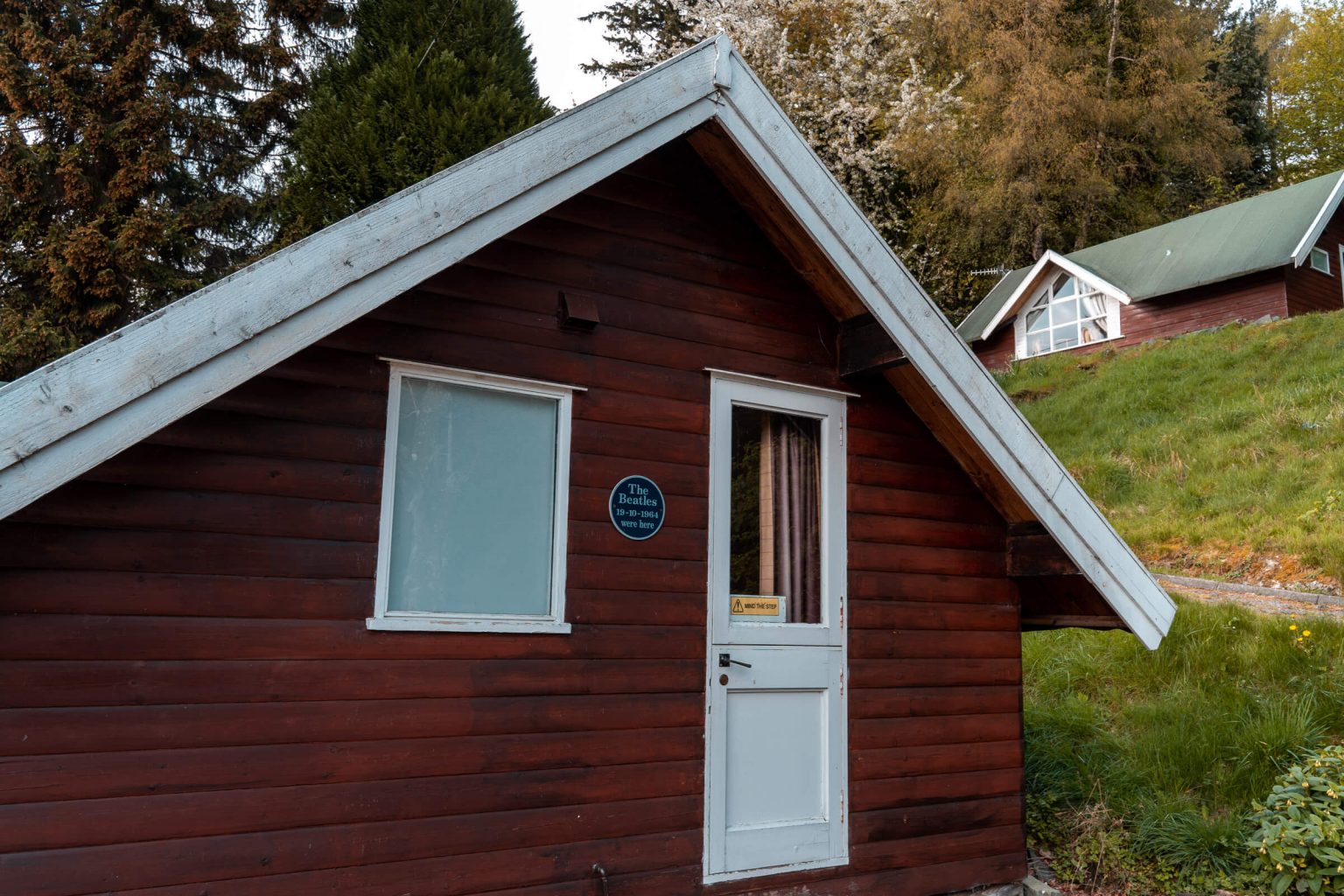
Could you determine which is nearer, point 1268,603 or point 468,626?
point 468,626

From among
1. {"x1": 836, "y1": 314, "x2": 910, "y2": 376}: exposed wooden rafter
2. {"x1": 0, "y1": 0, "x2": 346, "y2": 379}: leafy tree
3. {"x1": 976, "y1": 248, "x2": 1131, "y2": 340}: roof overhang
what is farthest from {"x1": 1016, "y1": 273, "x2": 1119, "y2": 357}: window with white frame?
{"x1": 836, "y1": 314, "x2": 910, "y2": 376}: exposed wooden rafter

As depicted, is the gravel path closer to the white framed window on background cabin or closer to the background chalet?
the white framed window on background cabin

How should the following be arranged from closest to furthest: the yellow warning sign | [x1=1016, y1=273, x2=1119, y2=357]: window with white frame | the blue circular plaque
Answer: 1. the blue circular plaque
2. the yellow warning sign
3. [x1=1016, y1=273, x2=1119, y2=357]: window with white frame

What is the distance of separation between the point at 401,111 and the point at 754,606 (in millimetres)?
8763

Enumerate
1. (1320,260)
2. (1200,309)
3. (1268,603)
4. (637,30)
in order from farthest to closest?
(637,30)
(1200,309)
(1320,260)
(1268,603)

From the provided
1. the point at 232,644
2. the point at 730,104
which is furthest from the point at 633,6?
the point at 232,644

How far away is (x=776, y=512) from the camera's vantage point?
16.6 ft

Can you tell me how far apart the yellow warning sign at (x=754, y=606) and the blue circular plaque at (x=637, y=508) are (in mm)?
588

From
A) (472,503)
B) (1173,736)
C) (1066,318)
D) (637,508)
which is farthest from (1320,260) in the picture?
(472,503)

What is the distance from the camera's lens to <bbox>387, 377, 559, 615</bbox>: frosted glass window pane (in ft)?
13.3

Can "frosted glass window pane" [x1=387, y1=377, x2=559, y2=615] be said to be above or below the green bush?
above

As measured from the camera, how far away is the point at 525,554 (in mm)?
4285

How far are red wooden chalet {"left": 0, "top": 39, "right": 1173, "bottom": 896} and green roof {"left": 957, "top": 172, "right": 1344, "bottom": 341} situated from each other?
18301 mm

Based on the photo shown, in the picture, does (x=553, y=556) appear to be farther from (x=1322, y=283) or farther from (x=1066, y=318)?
(x=1066, y=318)
